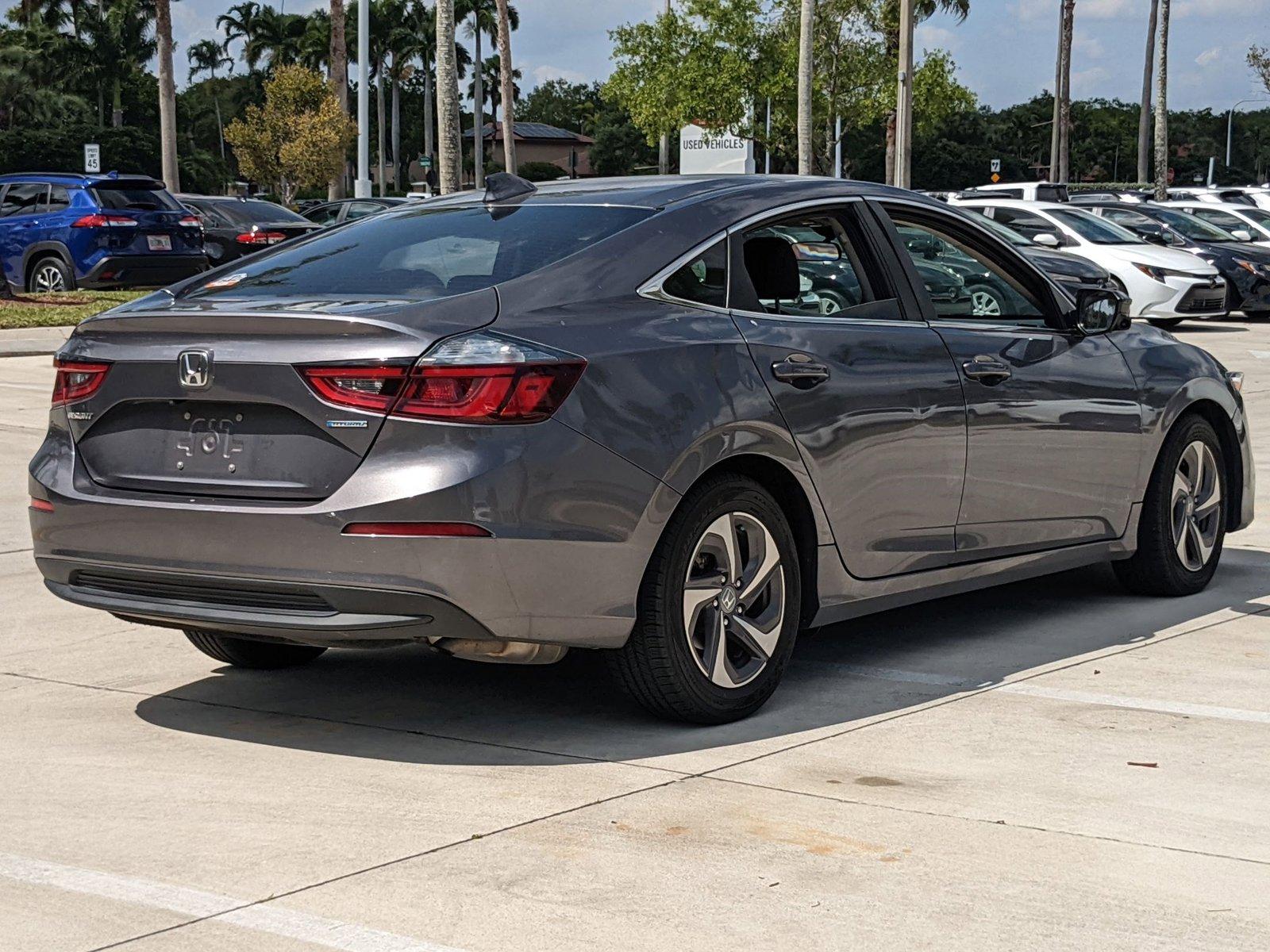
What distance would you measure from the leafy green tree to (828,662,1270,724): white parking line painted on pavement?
56.3m

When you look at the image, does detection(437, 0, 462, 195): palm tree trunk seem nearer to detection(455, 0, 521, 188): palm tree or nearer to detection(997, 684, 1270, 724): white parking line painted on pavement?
detection(997, 684, 1270, 724): white parking line painted on pavement

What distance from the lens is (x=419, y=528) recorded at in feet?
15.3

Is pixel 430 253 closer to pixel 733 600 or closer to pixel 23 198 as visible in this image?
pixel 733 600

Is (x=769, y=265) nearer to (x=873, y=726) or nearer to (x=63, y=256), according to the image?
(x=873, y=726)

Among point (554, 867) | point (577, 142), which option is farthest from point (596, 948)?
point (577, 142)

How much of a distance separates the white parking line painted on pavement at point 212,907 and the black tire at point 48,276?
21033mm

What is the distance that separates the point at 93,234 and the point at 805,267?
19695 mm

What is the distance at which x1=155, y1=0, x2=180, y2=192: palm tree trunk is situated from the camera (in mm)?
41938

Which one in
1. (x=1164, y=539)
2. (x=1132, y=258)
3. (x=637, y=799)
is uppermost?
(x=1132, y=258)

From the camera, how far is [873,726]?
210 inches

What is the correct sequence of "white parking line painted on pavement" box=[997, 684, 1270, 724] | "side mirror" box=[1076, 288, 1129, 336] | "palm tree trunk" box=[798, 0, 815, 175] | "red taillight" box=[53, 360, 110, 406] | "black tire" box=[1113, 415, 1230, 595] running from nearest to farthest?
"red taillight" box=[53, 360, 110, 406] → "white parking line painted on pavement" box=[997, 684, 1270, 724] → "side mirror" box=[1076, 288, 1129, 336] → "black tire" box=[1113, 415, 1230, 595] → "palm tree trunk" box=[798, 0, 815, 175]

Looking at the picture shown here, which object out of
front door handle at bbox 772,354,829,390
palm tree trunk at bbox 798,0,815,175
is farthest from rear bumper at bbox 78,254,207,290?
front door handle at bbox 772,354,829,390

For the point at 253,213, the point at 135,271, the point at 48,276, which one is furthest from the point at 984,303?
the point at 253,213

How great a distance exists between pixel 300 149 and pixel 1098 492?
5872 centimetres
